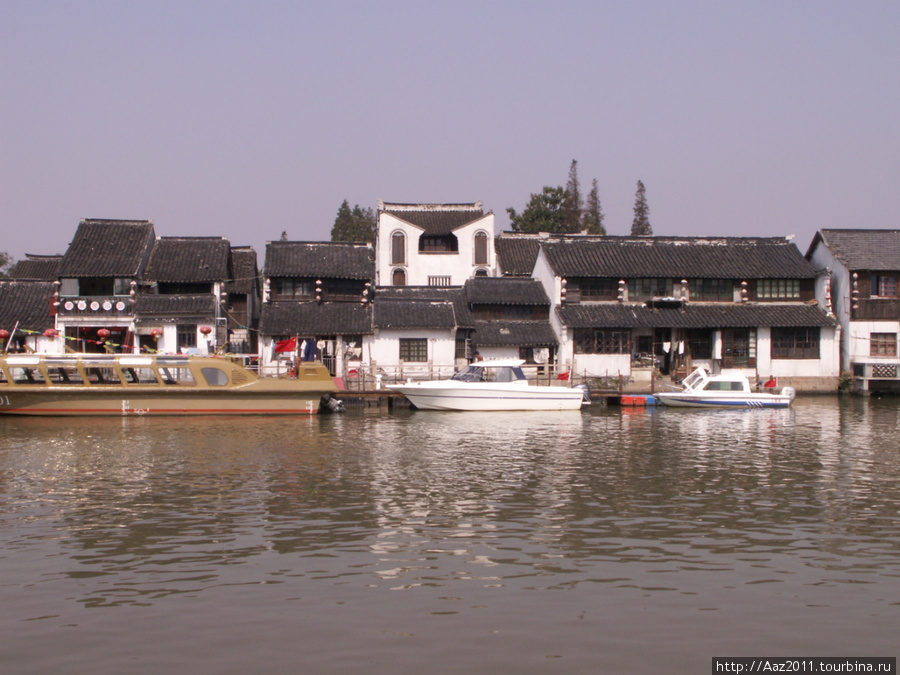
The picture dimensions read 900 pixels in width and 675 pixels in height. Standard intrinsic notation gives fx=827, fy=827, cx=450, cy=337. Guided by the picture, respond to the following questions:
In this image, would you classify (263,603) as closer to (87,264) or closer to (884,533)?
(884,533)

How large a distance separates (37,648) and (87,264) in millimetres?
37579

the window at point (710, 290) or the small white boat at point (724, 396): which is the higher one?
the window at point (710, 290)

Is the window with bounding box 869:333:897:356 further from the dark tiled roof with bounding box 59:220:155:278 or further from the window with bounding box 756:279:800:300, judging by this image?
the dark tiled roof with bounding box 59:220:155:278

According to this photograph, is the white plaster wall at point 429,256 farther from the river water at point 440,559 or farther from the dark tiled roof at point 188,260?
the river water at point 440,559

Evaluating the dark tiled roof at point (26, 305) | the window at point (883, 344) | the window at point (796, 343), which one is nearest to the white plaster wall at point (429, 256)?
the window at point (796, 343)

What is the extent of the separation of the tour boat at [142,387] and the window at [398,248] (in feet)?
87.7

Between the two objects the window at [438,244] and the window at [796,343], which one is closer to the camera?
the window at [796,343]

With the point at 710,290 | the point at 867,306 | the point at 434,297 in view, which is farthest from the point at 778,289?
the point at 434,297

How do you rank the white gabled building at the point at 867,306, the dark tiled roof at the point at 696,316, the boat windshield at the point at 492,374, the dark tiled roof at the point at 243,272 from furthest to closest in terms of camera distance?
the dark tiled roof at the point at 243,272 → the dark tiled roof at the point at 696,316 → the white gabled building at the point at 867,306 → the boat windshield at the point at 492,374

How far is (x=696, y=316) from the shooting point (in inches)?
1750

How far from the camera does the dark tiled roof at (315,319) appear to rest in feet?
138

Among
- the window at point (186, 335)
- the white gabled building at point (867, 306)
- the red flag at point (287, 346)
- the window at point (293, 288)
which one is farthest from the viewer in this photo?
the window at point (293, 288)

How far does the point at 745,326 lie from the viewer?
43719 millimetres

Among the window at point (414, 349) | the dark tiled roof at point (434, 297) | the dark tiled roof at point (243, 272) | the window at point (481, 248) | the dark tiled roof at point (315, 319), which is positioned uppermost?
the window at point (481, 248)
